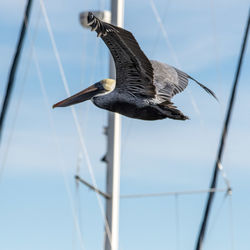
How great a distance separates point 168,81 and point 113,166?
4564 mm

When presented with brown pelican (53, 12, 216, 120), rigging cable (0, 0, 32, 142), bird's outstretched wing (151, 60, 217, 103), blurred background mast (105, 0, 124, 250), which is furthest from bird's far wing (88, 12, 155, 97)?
rigging cable (0, 0, 32, 142)

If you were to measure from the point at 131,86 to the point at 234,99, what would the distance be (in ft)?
25.0

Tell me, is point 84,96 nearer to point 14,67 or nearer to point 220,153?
point 14,67

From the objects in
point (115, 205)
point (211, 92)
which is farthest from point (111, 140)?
point (211, 92)

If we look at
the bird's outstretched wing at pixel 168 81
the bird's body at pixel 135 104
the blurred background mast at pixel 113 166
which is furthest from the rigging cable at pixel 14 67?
the bird's body at pixel 135 104

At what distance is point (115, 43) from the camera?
9523 millimetres

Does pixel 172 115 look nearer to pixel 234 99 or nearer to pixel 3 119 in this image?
pixel 3 119

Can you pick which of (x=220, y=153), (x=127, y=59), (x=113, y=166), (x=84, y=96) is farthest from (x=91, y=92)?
(x=220, y=153)

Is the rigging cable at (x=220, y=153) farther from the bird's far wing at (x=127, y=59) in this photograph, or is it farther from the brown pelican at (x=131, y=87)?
the bird's far wing at (x=127, y=59)

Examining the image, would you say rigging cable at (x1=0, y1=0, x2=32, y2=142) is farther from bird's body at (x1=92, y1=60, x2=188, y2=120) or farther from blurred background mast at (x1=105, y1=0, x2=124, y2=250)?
bird's body at (x1=92, y1=60, x2=188, y2=120)

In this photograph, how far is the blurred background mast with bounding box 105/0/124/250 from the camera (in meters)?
15.1

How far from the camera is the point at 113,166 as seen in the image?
50.1 ft

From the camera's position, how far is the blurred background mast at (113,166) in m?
15.1

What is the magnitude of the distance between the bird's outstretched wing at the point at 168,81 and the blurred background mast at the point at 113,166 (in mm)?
3992
